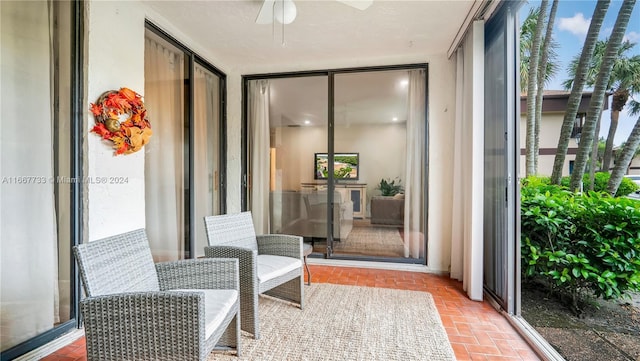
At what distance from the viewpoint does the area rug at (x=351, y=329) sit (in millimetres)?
1726

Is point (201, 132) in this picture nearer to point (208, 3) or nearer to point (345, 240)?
point (208, 3)

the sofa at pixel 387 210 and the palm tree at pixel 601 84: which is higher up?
the palm tree at pixel 601 84

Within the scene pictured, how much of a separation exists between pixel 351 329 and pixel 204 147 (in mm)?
2628

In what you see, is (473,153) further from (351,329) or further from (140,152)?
(140,152)

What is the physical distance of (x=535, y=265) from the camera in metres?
2.26

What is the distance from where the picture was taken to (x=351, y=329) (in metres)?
2.02

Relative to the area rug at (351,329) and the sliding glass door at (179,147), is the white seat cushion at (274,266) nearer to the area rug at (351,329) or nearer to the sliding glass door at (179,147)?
the area rug at (351,329)

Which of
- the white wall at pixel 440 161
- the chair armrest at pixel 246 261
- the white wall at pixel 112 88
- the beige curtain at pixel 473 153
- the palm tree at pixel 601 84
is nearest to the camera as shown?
the palm tree at pixel 601 84

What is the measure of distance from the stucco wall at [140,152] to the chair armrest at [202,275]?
769 mm

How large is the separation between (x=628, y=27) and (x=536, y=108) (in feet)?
3.85

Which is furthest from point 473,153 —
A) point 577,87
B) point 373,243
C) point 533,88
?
point 373,243

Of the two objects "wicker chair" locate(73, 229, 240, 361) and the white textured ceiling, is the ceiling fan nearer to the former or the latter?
the white textured ceiling

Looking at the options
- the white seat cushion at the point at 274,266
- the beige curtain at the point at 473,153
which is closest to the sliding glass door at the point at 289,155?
the white seat cushion at the point at 274,266

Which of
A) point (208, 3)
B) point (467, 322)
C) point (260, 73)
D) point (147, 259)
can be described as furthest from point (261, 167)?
point (467, 322)
